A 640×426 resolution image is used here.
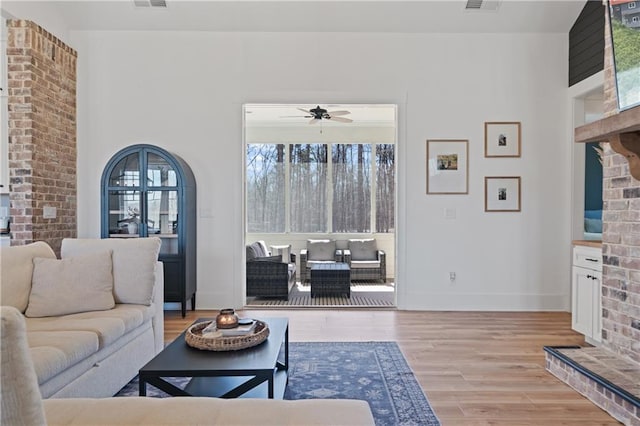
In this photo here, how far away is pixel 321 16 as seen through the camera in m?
4.64

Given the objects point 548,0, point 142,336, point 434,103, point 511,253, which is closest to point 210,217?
point 142,336

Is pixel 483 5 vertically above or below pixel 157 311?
above

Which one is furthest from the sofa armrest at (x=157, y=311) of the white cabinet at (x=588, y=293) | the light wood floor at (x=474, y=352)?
the white cabinet at (x=588, y=293)

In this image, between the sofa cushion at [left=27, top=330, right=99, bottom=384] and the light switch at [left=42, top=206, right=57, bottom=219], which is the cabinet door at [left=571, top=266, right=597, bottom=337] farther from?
the light switch at [left=42, top=206, right=57, bottom=219]

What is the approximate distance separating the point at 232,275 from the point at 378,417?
296 centimetres

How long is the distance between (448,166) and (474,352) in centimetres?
226

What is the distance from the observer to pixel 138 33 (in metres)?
4.87

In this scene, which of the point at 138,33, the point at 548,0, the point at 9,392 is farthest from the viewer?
the point at 138,33

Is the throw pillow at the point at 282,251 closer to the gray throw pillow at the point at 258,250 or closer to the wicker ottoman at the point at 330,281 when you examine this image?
the gray throw pillow at the point at 258,250

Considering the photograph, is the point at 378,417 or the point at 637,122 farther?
the point at 378,417

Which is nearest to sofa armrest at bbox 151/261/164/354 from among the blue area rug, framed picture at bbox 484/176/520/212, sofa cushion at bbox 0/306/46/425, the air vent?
the blue area rug

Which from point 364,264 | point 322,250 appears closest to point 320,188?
point 322,250

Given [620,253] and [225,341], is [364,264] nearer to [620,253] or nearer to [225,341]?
[620,253]

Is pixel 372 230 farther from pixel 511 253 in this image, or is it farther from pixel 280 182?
pixel 511 253
